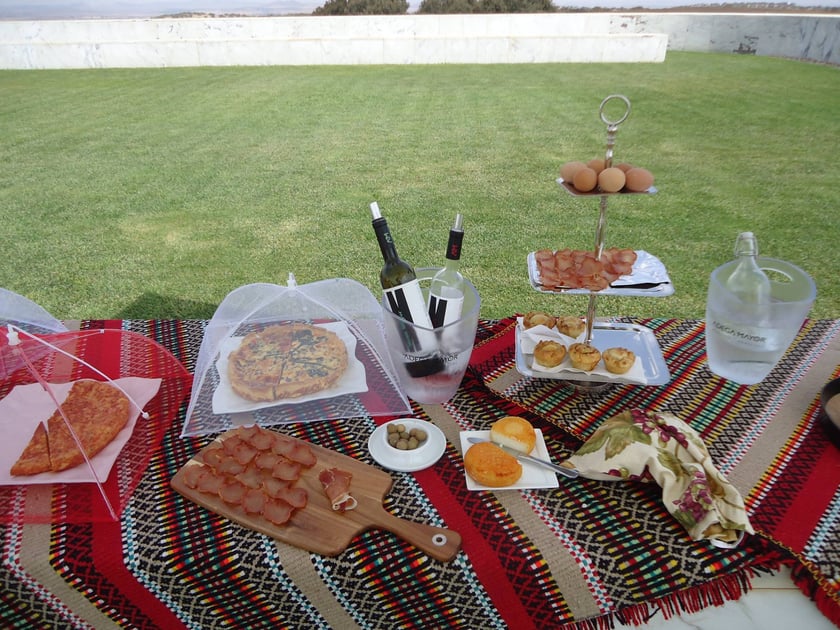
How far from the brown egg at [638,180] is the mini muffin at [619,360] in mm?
337

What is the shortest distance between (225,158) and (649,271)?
5.91m

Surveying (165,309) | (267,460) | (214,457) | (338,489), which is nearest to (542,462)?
(338,489)

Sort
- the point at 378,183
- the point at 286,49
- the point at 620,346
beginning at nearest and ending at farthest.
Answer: the point at 620,346
the point at 378,183
the point at 286,49

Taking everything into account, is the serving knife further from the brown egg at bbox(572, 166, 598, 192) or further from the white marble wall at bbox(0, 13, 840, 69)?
the white marble wall at bbox(0, 13, 840, 69)

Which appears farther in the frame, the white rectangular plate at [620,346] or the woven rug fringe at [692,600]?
the white rectangular plate at [620,346]

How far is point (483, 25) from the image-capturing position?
14.2 meters

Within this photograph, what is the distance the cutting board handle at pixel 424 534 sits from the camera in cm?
93

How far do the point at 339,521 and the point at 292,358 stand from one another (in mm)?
413

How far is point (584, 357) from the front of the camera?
1225mm

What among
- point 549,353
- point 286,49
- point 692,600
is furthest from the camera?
point 286,49

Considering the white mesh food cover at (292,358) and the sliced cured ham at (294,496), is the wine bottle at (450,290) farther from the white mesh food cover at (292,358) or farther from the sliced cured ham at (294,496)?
the sliced cured ham at (294,496)

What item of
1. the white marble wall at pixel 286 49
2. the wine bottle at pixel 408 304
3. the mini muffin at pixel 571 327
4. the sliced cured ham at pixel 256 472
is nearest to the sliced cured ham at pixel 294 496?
the sliced cured ham at pixel 256 472

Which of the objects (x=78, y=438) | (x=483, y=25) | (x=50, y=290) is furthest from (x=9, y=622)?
(x=483, y=25)

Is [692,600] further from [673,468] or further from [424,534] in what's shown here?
[424,534]
